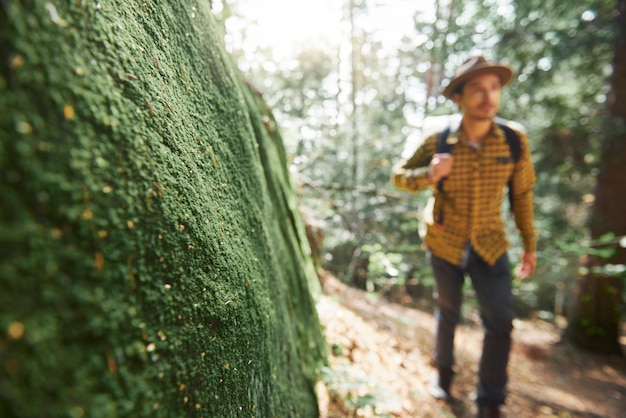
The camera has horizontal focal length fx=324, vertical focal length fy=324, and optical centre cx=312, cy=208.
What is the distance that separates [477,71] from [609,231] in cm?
494

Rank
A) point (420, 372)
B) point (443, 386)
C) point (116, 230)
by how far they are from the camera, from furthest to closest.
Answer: point (420, 372)
point (443, 386)
point (116, 230)

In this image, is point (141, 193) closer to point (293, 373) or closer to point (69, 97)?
point (69, 97)

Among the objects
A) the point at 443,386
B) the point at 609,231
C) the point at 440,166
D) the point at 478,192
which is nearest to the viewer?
the point at 440,166

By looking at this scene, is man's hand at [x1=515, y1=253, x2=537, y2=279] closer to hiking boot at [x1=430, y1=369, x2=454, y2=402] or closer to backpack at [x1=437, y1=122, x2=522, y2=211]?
backpack at [x1=437, y1=122, x2=522, y2=211]

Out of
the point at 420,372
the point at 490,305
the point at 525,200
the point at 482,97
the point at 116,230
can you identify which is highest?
the point at 482,97

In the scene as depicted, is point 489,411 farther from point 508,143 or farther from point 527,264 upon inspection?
point 508,143

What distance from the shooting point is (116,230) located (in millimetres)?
636

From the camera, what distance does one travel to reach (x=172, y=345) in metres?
0.77

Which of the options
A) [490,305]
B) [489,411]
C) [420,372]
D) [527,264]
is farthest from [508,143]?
[420,372]

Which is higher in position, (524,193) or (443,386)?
(524,193)

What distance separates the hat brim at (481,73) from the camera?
299 cm

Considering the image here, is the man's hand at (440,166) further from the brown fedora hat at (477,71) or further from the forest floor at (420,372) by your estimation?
the forest floor at (420,372)

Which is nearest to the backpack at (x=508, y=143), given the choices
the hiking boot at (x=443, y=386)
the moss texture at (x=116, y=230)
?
the hiking boot at (x=443, y=386)

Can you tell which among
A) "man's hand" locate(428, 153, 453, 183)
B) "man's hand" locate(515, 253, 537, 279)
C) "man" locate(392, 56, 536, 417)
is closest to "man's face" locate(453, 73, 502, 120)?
"man" locate(392, 56, 536, 417)
